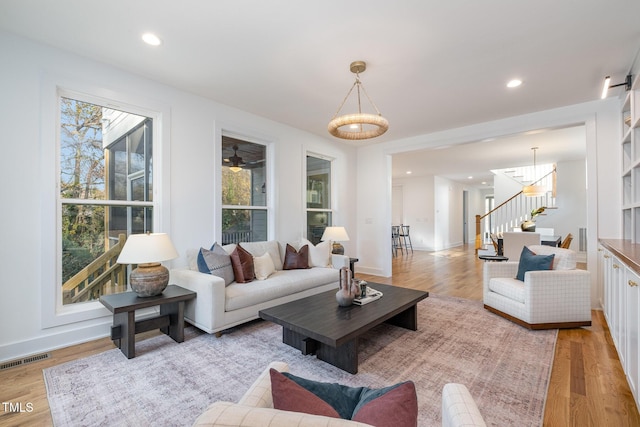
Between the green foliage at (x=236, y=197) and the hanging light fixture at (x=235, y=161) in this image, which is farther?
the hanging light fixture at (x=235, y=161)

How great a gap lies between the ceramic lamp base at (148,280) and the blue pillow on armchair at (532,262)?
3.89 m

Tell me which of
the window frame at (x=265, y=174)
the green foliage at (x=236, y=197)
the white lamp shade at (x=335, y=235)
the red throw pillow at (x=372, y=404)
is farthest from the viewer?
the white lamp shade at (x=335, y=235)

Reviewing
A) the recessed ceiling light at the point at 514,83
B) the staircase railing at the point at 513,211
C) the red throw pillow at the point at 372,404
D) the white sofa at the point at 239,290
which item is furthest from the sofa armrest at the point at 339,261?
the staircase railing at the point at 513,211

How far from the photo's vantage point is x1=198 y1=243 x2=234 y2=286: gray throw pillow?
314cm

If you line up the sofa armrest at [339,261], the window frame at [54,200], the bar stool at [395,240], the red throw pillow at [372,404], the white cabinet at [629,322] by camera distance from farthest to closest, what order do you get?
the bar stool at [395,240] < the sofa armrest at [339,261] < the window frame at [54,200] < the white cabinet at [629,322] < the red throw pillow at [372,404]

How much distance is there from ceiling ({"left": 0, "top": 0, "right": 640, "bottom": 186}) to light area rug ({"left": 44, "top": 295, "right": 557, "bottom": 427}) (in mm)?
2670

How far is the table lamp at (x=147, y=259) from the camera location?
2617 mm

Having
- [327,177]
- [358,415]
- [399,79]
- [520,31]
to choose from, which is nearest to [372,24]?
[399,79]

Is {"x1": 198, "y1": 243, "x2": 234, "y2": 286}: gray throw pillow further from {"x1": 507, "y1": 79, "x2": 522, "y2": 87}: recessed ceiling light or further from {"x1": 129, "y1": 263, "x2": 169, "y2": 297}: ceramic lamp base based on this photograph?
{"x1": 507, "y1": 79, "x2": 522, "y2": 87}: recessed ceiling light

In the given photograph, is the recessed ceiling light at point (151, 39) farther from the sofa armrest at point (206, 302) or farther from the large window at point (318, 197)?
the large window at point (318, 197)

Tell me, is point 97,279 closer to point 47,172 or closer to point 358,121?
point 47,172

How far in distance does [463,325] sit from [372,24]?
A: 3.05 metres

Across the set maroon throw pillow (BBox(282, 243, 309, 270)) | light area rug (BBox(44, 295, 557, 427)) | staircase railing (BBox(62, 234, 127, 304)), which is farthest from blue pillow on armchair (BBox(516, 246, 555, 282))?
staircase railing (BBox(62, 234, 127, 304))

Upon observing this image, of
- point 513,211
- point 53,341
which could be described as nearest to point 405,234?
point 513,211
